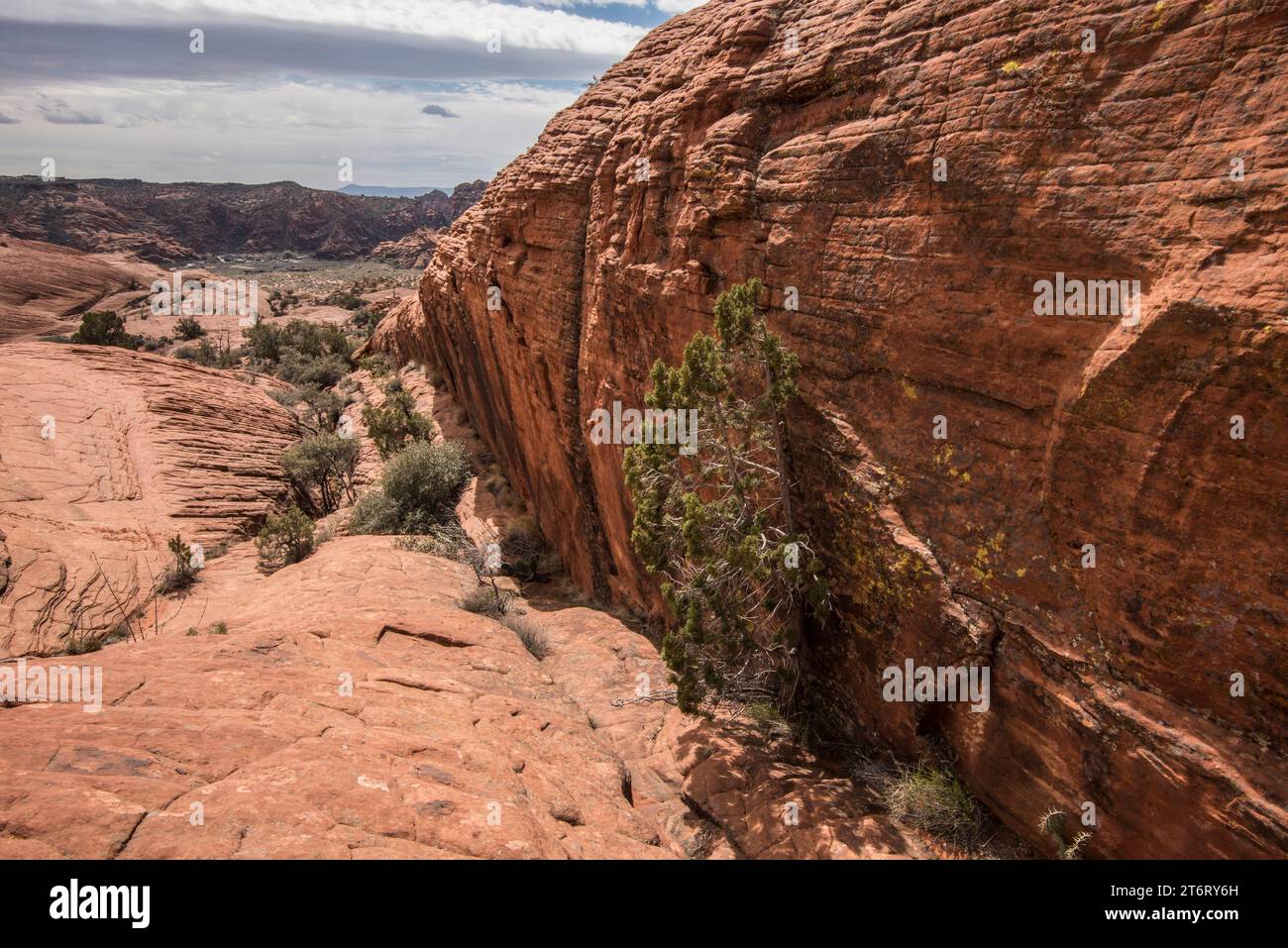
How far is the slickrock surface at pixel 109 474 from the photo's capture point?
1314cm

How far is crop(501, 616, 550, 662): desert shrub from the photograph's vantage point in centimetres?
1205

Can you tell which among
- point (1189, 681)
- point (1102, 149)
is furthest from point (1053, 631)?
point (1102, 149)

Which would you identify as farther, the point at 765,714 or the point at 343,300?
the point at 343,300

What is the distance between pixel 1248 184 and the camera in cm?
486

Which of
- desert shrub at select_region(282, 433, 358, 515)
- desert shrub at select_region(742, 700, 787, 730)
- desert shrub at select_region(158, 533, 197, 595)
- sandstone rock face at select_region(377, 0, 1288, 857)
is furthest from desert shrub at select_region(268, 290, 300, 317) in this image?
desert shrub at select_region(742, 700, 787, 730)

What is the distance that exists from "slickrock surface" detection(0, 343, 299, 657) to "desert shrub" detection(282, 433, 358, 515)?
2.67 ft

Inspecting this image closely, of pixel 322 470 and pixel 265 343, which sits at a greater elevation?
pixel 265 343

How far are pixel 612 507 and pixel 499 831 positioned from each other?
27.3ft

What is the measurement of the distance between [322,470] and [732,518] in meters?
18.9

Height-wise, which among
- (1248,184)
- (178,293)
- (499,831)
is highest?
(178,293)

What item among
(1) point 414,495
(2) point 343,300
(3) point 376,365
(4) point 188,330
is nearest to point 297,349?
(3) point 376,365

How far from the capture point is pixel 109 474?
1834cm

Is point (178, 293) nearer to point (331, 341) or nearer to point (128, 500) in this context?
point (331, 341)

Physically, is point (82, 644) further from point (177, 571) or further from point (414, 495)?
point (414, 495)
